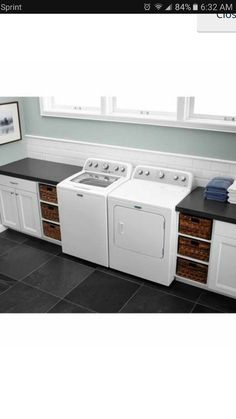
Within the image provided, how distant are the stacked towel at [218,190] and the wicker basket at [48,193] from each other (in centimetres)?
152

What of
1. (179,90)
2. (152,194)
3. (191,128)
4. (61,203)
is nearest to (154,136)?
(191,128)

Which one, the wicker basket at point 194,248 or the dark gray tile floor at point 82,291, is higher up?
the wicker basket at point 194,248

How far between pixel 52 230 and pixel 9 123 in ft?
4.33

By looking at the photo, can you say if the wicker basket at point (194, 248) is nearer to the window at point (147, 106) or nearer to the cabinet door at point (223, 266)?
the cabinet door at point (223, 266)

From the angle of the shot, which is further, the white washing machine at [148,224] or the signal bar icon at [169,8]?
the white washing machine at [148,224]

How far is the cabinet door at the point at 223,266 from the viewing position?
290cm

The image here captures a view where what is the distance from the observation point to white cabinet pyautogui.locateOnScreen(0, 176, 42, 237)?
155 inches

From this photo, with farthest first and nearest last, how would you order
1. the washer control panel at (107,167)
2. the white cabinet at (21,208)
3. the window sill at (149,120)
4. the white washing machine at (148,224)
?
the white cabinet at (21,208) < the washer control panel at (107,167) < the window sill at (149,120) < the white washing machine at (148,224)

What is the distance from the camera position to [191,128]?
3344 millimetres

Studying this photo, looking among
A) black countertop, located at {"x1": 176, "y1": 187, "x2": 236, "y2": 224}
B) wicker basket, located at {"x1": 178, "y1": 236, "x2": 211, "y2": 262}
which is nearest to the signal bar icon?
black countertop, located at {"x1": 176, "y1": 187, "x2": 236, "y2": 224}

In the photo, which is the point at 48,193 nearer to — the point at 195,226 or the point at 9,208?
the point at 9,208

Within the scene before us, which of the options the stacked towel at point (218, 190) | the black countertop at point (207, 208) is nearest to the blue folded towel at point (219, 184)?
the stacked towel at point (218, 190)

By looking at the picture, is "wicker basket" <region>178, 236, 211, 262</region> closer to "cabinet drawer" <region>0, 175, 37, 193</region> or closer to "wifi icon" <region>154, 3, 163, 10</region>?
"cabinet drawer" <region>0, 175, 37, 193</region>

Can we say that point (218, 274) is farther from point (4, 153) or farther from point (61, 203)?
point (4, 153)
